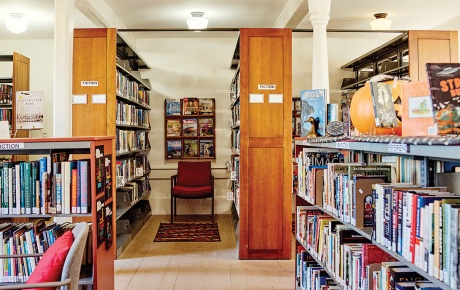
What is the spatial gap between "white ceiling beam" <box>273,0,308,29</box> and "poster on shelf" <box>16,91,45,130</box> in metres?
3.44

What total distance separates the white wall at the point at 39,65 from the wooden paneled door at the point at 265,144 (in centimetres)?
460

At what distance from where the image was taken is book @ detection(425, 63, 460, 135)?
5.05 feet

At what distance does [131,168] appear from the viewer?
20.9 ft

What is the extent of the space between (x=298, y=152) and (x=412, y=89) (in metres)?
1.95

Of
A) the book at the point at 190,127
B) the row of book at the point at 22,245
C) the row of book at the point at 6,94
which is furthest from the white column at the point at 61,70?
the book at the point at 190,127

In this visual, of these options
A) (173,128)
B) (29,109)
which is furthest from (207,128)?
(29,109)

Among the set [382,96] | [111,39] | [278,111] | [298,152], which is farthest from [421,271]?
[111,39]

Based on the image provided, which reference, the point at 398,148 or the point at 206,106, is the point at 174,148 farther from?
the point at 398,148

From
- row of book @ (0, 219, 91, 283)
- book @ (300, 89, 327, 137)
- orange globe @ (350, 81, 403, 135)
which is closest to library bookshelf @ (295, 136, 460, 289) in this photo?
orange globe @ (350, 81, 403, 135)

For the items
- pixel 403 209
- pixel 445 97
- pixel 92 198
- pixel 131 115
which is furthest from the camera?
pixel 131 115

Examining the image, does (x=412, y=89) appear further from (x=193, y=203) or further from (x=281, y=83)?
(x=193, y=203)

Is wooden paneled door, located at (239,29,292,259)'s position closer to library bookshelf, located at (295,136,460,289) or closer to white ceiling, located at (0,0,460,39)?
white ceiling, located at (0,0,460,39)

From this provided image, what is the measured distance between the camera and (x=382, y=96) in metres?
2.20

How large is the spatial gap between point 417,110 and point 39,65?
24.8 feet
